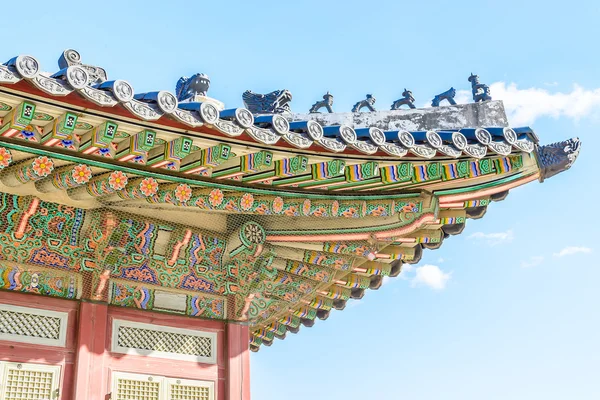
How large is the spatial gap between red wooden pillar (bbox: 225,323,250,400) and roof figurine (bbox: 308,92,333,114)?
2.36 metres

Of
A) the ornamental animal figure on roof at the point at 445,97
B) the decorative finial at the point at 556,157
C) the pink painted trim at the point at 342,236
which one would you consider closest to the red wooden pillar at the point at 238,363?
the pink painted trim at the point at 342,236

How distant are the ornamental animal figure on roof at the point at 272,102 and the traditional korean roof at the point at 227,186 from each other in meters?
0.01

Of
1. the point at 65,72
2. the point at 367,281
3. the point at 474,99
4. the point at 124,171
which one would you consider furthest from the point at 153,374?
the point at 474,99

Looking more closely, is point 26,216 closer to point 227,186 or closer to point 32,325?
point 32,325

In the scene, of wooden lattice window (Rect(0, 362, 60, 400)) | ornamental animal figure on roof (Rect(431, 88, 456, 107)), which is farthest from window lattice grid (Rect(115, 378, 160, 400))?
ornamental animal figure on roof (Rect(431, 88, 456, 107))

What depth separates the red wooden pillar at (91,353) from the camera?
6168 mm

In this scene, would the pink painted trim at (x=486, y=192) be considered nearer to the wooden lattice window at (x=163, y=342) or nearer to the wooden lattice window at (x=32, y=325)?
the wooden lattice window at (x=163, y=342)

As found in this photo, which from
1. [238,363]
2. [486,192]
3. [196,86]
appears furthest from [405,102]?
[238,363]

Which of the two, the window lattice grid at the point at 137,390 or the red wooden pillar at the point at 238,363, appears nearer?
the window lattice grid at the point at 137,390

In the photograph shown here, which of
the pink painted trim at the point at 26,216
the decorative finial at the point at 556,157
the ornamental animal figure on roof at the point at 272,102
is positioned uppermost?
the ornamental animal figure on roof at the point at 272,102

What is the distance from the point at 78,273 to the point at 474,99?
4244 millimetres

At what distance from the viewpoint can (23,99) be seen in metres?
4.49

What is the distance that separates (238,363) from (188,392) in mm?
587

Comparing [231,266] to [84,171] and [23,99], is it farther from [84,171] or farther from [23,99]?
[23,99]
